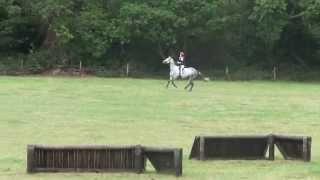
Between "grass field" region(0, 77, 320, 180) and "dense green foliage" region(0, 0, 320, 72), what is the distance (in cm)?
1594

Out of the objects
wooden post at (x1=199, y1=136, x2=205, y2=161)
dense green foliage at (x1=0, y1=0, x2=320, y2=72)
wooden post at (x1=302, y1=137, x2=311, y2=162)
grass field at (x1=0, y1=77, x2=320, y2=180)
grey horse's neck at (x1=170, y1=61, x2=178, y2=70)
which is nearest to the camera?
grass field at (x1=0, y1=77, x2=320, y2=180)

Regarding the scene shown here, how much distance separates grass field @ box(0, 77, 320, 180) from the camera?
40.7 feet

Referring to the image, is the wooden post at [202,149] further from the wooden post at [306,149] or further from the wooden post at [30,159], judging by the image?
the wooden post at [30,159]

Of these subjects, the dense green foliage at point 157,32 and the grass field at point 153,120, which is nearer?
the grass field at point 153,120

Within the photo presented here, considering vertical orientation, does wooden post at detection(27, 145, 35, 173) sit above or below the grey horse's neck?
below

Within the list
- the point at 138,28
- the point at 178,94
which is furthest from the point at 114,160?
the point at 138,28

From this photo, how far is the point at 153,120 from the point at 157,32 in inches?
1153

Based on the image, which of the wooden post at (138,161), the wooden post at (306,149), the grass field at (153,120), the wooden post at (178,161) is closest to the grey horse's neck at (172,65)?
the grass field at (153,120)

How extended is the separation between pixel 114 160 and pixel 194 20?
1533 inches

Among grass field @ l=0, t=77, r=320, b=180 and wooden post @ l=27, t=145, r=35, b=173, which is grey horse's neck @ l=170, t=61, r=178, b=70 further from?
wooden post @ l=27, t=145, r=35, b=173

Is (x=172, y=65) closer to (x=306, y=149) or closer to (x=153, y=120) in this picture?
(x=153, y=120)

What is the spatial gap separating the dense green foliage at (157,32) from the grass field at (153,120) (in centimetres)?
1594

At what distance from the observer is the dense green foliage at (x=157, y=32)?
49375 millimetres

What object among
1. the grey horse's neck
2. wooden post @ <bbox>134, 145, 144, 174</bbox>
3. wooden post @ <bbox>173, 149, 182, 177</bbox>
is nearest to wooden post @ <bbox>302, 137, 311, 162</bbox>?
wooden post @ <bbox>173, 149, 182, 177</bbox>
